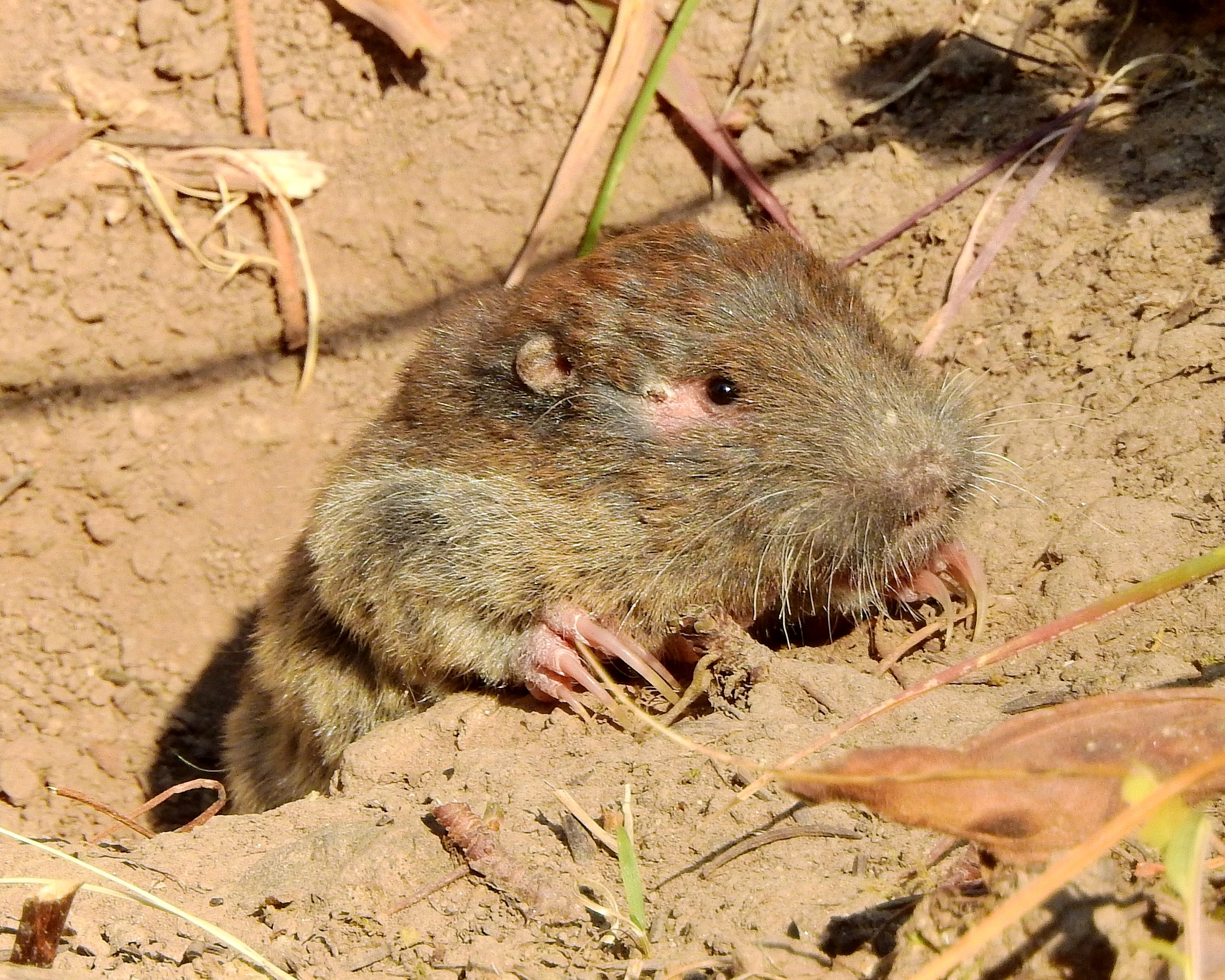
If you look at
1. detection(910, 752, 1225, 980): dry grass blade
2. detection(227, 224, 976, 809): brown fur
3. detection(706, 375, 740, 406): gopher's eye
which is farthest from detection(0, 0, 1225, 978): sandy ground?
detection(706, 375, 740, 406): gopher's eye

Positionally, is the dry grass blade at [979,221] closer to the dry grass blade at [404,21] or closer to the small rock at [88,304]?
the dry grass blade at [404,21]

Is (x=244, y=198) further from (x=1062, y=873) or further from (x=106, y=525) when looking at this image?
(x=1062, y=873)

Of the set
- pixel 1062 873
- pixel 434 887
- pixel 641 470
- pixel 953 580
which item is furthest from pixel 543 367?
pixel 1062 873

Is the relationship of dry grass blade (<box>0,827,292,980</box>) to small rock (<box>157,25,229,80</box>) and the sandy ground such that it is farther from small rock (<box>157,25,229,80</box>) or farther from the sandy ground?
small rock (<box>157,25,229,80</box>)

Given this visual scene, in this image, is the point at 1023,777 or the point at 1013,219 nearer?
the point at 1023,777

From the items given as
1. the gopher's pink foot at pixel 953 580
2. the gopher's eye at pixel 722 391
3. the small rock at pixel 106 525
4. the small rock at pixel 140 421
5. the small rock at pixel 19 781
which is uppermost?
the gopher's eye at pixel 722 391

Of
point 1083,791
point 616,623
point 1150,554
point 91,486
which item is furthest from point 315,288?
point 1083,791

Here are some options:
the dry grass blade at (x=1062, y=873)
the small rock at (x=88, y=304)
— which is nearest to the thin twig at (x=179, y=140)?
the small rock at (x=88, y=304)
